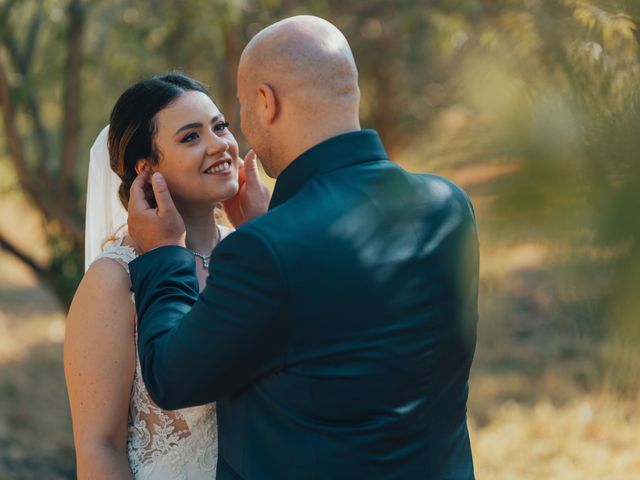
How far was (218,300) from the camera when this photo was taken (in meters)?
1.84

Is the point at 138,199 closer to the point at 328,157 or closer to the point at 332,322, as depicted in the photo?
the point at 328,157

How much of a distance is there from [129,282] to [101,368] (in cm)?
25

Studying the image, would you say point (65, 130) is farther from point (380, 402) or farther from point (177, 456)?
point (380, 402)

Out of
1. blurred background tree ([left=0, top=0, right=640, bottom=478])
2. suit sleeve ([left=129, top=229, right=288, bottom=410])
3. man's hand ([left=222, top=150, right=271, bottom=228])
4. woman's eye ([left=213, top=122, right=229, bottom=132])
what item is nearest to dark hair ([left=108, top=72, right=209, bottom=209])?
woman's eye ([left=213, top=122, right=229, bottom=132])

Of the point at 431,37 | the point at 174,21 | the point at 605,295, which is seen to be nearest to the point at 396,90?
the point at 431,37

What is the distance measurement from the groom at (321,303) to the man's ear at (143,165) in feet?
2.02

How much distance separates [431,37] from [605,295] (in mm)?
6925

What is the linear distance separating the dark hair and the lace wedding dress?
0.28m

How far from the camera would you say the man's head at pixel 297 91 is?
2.02 m

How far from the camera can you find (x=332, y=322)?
188cm

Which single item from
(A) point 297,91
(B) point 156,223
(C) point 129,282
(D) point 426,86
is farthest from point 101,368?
(D) point 426,86

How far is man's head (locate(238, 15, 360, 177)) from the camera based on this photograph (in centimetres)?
202

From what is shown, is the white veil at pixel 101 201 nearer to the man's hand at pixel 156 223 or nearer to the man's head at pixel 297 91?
the man's hand at pixel 156 223

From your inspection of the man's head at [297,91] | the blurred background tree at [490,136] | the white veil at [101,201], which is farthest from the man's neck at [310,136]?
the white veil at [101,201]
